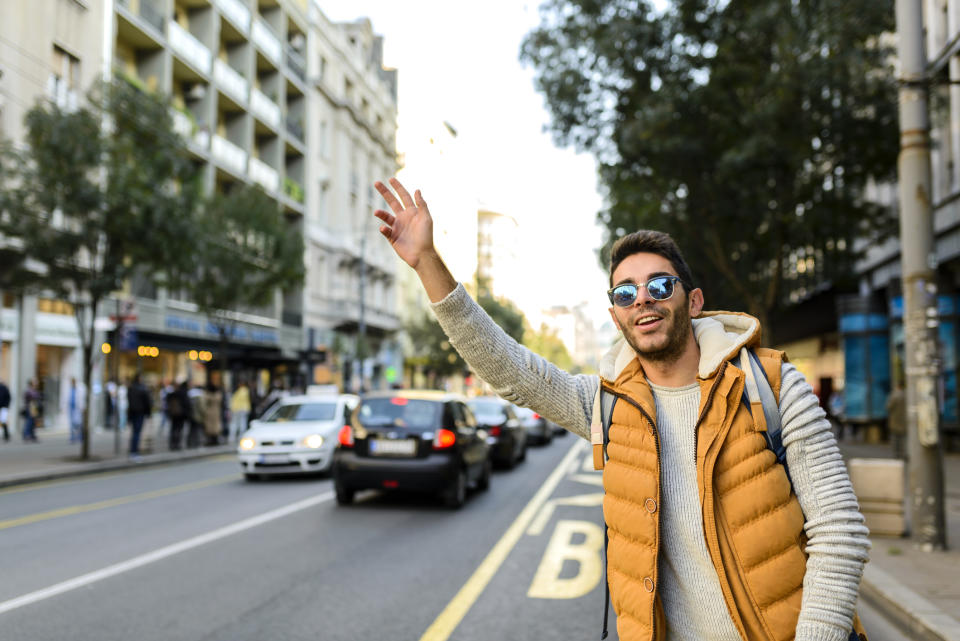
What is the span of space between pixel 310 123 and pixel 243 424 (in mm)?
25083

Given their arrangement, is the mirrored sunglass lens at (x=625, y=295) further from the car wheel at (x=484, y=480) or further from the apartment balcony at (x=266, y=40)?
the apartment balcony at (x=266, y=40)

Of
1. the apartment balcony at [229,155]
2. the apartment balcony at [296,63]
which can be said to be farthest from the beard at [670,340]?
the apartment balcony at [296,63]

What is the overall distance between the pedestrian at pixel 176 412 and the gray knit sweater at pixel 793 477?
20.2 m

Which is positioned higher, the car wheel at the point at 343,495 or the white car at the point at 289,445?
the white car at the point at 289,445

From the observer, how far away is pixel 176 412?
2148 centimetres

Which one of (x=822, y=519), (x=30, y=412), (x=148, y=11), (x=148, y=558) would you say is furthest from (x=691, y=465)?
(x=148, y=11)

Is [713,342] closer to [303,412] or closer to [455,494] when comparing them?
[455,494]

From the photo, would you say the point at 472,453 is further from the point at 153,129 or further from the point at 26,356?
the point at 26,356


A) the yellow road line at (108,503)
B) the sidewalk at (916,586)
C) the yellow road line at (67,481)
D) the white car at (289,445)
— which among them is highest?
the white car at (289,445)

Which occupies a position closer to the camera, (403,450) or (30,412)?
(403,450)

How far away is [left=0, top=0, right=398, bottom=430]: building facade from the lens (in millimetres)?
25609

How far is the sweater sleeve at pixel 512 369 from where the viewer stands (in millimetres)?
2506

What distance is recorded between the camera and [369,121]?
57.4 m

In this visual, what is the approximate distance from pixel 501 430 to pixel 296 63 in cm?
3278
